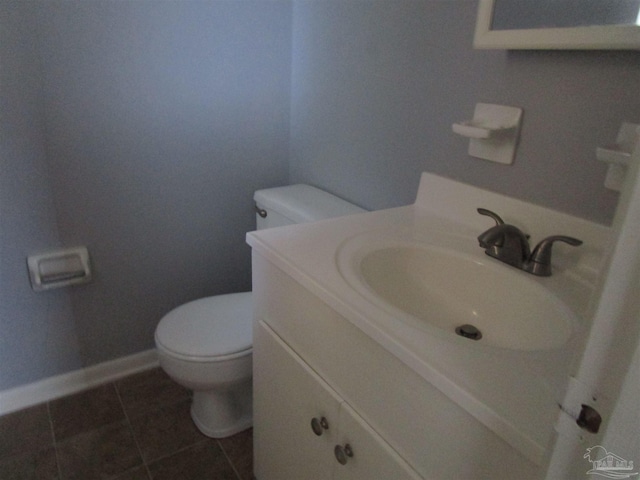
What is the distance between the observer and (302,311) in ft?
2.99

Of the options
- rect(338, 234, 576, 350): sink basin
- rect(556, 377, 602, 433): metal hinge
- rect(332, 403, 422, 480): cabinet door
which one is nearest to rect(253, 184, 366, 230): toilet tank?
rect(338, 234, 576, 350): sink basin

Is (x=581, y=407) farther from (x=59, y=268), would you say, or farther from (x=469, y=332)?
(x=59, y=268)

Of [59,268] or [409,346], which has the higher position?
[409,346]

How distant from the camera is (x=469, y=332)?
2.97 feet

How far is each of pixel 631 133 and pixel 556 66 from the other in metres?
0.21

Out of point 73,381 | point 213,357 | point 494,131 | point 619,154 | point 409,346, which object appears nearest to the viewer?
point 409,346

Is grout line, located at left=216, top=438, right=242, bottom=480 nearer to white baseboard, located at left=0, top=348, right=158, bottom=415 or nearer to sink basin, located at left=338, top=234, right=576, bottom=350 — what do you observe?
white baseboard, located at left=0, top=348, right=158, bottom=415

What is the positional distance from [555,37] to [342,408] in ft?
2.68

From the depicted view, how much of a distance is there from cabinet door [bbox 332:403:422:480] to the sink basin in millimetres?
220

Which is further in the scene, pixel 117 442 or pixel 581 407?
pixel 117 442

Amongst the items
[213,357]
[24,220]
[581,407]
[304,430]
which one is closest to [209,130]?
[24,220]

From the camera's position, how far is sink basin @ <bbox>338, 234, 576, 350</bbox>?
2.73 ft

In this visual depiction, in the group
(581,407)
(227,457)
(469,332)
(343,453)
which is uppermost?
(581,407)

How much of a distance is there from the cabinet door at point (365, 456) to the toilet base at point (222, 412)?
74 centimetres
